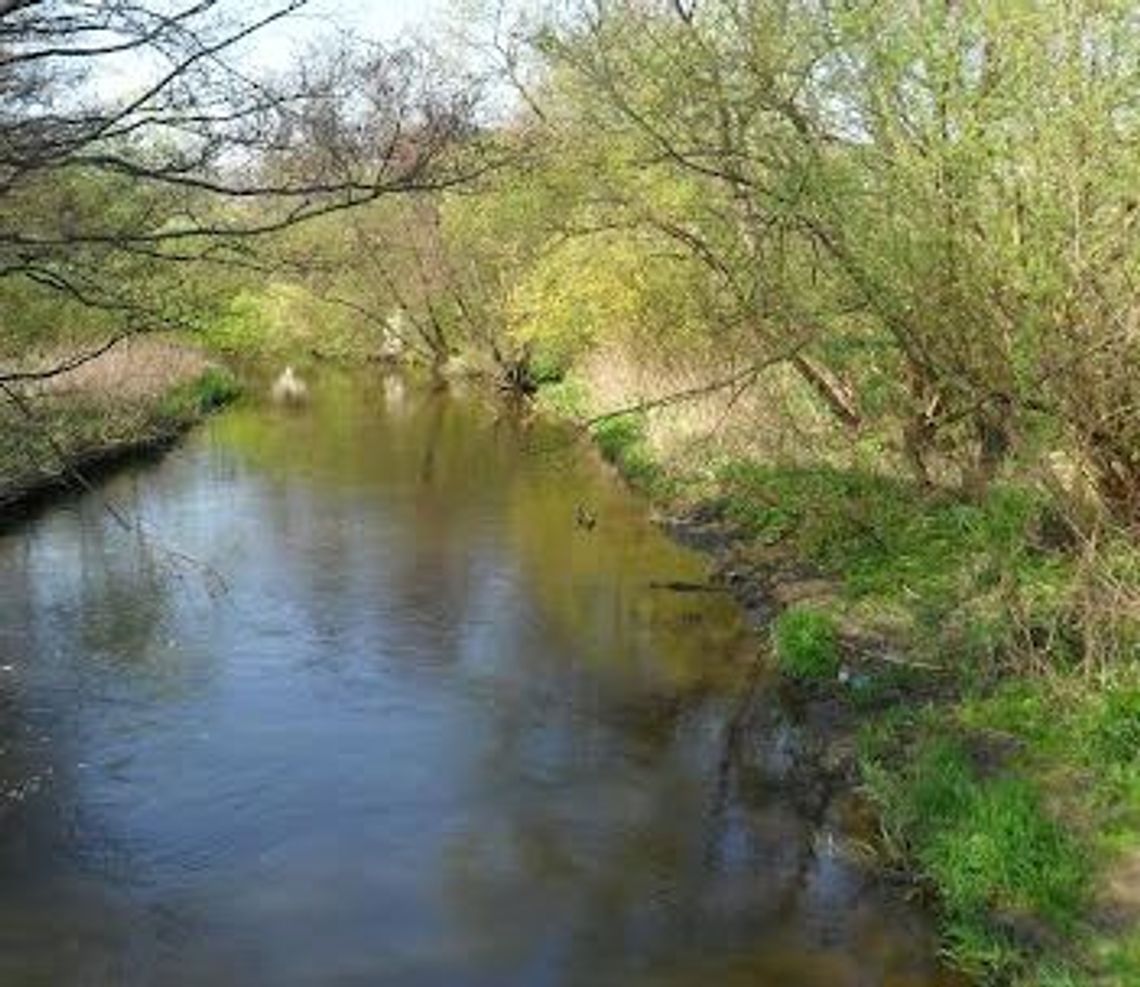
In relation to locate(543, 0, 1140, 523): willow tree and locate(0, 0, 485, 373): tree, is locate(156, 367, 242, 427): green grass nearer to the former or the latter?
A: locate(543, 0, 1140, 523): willow tree

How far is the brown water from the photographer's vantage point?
936 centimetres

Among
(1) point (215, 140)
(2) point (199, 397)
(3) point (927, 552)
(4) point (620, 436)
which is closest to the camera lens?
(1) point (215, 140)

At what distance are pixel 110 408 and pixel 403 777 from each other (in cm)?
1933

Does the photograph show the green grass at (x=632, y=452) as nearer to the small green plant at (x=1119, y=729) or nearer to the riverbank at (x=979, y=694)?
the riverbank at (x=979, y=694)

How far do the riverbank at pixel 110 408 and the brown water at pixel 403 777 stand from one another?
168 cm

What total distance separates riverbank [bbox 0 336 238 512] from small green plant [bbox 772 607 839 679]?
9705 mm

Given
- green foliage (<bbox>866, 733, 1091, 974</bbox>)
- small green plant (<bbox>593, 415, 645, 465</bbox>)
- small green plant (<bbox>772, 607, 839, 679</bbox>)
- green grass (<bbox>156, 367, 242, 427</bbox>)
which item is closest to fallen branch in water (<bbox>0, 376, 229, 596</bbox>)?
green foliage (<bbox>866, 733, 1091, 974</bbox>)

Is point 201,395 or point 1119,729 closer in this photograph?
point 1119,729

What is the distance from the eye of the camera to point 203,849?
10.7 m

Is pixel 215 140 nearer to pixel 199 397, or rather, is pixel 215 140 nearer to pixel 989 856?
pixel 989 856

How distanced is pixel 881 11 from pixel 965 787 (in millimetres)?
8038

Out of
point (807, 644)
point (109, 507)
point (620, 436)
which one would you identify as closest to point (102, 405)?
point (620, 436)

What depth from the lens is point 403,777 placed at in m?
12.1

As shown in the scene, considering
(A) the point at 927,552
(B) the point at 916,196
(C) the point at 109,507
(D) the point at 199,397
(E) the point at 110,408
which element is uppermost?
(B) the point at 916,196
